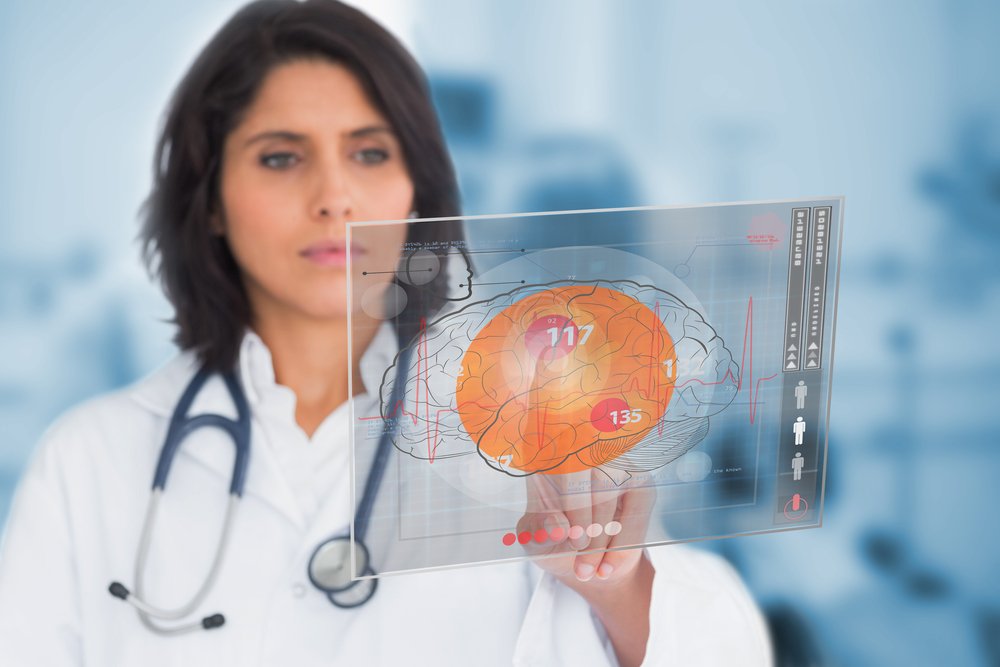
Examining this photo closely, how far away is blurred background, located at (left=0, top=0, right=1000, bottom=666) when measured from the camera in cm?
111

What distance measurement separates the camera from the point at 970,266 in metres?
1.46

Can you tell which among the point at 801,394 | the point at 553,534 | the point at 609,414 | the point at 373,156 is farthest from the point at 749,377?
the point at 373,156

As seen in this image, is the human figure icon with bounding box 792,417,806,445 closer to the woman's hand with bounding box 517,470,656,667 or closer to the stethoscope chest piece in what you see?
the woman's hand with bounding box 517,470,656,667

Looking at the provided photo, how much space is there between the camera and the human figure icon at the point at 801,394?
3.76 feet

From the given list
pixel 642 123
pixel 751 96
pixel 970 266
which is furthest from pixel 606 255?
pixel 970 266

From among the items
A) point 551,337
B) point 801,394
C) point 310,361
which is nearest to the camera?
point 551,337

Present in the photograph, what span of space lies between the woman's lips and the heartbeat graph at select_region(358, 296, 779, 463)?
22 centimetres

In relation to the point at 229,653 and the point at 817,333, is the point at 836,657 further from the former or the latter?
the point at 229,653

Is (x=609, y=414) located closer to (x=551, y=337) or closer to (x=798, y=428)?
(x=551, y=337)

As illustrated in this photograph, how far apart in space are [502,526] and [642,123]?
559 millimetres

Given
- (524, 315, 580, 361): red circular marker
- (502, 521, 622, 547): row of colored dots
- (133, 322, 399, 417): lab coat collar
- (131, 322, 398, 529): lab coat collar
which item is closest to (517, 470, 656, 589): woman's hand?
(502, 521, 622, 547): row of colored dots

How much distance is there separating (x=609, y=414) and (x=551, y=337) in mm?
116

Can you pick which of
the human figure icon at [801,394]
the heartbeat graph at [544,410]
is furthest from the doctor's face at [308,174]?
the human figure icon at [801,394]

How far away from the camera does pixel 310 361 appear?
1.27 m
